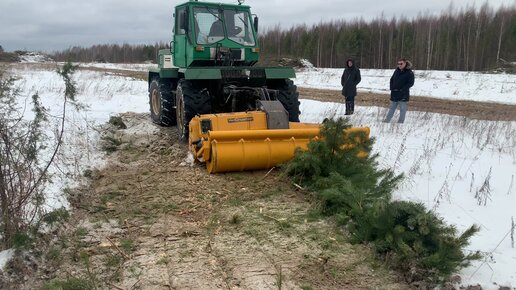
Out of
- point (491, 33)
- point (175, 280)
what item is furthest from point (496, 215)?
point (491, 33)

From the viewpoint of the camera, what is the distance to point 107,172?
6.68 metres

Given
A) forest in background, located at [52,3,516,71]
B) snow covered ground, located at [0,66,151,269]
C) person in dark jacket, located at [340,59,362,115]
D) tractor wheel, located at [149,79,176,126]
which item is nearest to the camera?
snow covered ground, located at [0,66,151,269]

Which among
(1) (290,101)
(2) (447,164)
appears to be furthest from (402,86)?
(2) (447,164)

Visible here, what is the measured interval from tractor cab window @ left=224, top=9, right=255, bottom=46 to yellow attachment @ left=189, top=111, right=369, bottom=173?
2554 millimetres

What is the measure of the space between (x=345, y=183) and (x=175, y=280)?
7.15 ft

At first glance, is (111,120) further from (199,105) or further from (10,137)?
(10,137)

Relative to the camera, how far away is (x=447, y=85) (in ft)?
76.9

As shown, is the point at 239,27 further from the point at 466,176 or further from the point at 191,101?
the point at 466,176

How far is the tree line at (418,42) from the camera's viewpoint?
121ft

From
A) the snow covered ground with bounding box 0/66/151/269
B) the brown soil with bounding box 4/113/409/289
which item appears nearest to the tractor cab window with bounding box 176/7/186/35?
the snow covered ground with bounding box 0/66/151/269

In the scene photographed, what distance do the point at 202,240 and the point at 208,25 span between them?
5356 mm

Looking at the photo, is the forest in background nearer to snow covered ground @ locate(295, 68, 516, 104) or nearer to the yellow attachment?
snow covered ground @ locate(295, 68, 516, 104)

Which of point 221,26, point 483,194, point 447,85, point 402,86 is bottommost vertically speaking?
point 483,194

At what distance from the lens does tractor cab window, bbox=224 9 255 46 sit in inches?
343
